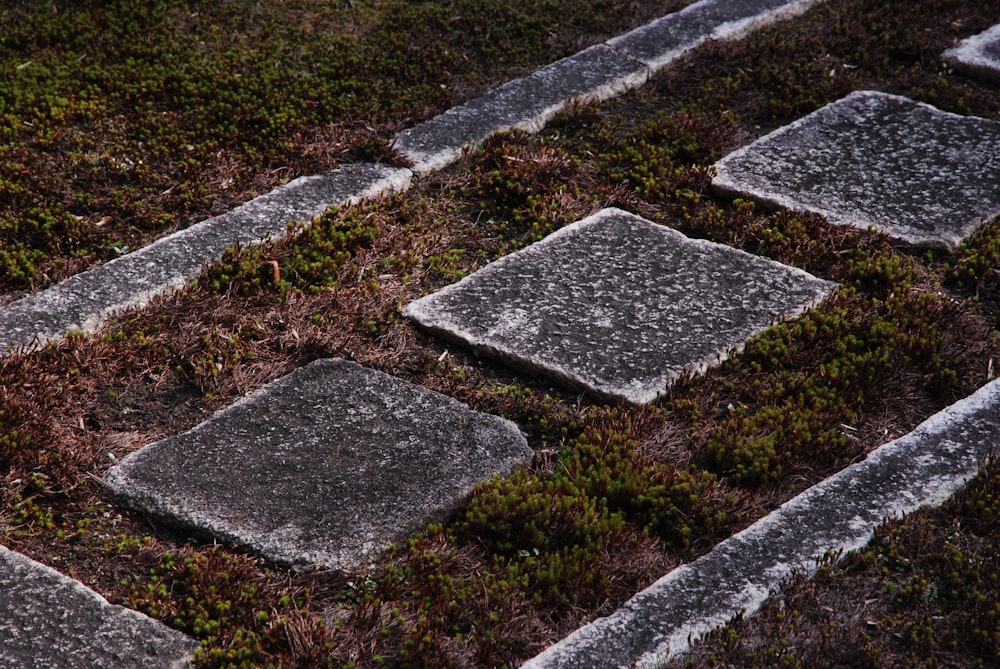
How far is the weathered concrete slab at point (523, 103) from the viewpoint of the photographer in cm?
445

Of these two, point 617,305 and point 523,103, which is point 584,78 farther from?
point 617,305

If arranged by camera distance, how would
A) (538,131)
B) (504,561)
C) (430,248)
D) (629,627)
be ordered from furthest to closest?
(538,131)
(430,248)
(504,561)
(629,627)

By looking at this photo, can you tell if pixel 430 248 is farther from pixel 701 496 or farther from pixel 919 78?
pixel 919 78

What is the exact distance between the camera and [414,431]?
300 centimetres

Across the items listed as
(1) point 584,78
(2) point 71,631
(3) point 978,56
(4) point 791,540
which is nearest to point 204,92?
(1) point 584,78

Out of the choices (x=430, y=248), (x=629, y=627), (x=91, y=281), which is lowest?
(x=629, y=627)

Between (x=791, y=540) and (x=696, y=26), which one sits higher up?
(x=696, y=26)

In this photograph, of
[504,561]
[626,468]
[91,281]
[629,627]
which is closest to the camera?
[629,627]

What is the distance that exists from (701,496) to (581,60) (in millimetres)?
2968

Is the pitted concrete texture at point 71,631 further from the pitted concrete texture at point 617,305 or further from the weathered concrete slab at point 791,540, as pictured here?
the pitted concrete texture at point 617,305

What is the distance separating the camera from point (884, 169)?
14.0 feet

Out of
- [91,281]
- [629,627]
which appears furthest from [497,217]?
[629,627]

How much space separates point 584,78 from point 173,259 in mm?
2246

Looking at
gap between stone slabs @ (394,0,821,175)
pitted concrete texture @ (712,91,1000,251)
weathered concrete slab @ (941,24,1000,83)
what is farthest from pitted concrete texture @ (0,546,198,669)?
weathered concrete slab @ (941,24,1000,83)
